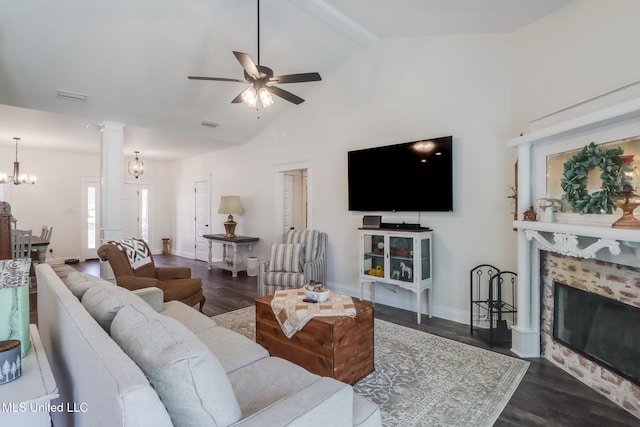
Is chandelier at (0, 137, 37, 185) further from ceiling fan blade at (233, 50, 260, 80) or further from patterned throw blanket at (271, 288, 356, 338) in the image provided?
patterned throw blanket at (271, 288, 356, 338)

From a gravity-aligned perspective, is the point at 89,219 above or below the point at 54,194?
below

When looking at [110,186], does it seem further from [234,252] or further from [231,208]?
[234,252]

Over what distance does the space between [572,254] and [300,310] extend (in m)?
2.07

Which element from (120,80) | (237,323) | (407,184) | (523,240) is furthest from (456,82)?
(120,80)

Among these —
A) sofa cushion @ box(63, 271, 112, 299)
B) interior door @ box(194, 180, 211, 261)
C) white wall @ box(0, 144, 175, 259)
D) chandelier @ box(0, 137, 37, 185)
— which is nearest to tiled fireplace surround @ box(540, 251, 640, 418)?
sofa cushion @ box(63, 271, 112, 299)

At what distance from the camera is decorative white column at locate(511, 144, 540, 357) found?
290cm

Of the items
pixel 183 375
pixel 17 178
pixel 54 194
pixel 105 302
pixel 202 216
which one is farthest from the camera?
pixel 202 216

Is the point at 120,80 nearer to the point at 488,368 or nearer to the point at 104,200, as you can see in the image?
the point at 104,200

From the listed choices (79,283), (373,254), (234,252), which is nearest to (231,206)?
(234,252)

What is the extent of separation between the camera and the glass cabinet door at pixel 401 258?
3846 millimetres

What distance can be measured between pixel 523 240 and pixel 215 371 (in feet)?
9.41

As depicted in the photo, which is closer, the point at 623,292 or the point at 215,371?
the point at 215,371

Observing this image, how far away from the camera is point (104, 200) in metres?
4.81

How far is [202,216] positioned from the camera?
803 cm
